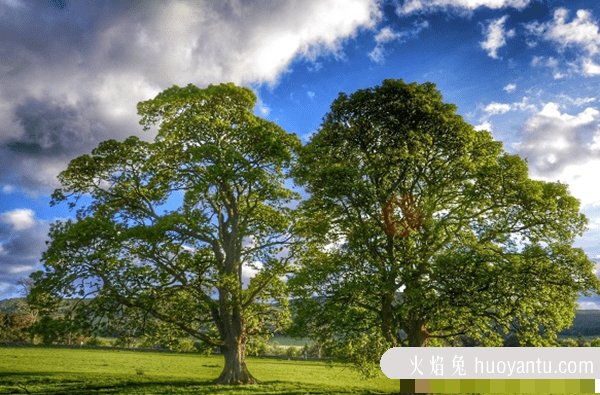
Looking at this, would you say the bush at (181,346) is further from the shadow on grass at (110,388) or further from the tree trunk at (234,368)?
the tree trunk at (234,368)

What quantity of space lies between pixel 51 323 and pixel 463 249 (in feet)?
71.9

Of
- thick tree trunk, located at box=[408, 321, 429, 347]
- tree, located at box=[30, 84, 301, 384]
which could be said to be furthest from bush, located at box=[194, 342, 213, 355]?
thick tree trunk, located at box=[408, 321, 429, 347]

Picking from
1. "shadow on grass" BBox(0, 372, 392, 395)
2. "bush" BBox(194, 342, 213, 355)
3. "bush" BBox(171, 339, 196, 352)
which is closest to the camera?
"shadow on grass" BBox(0, 372, 392, 395)

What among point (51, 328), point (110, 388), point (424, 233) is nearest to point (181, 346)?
point (110, 388)

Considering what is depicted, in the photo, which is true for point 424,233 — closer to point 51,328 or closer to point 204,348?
point 204,348

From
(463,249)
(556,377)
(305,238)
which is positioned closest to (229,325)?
(305,238)

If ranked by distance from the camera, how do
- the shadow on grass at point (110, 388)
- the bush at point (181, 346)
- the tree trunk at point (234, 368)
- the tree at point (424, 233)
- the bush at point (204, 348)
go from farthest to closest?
the tree trunk at point (234, 368) → the bush at point (204, 348) → the bush at point (181, 346) → the shadow on grass at point (110, 388) → the tree at point (424, 233)

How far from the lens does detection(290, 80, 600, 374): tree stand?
20.6 m

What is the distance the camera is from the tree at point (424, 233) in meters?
20.6

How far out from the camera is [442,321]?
21703 millimetres

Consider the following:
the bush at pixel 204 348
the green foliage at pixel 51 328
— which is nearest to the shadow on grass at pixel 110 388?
the bush at pixel 204 348

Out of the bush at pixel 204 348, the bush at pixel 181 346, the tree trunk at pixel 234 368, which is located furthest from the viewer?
the tree trunk at pixel 234 368

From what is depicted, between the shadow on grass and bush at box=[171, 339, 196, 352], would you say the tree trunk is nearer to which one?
the shadow on grass

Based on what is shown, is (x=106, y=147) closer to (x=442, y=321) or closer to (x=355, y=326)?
(x=355, y=326)
